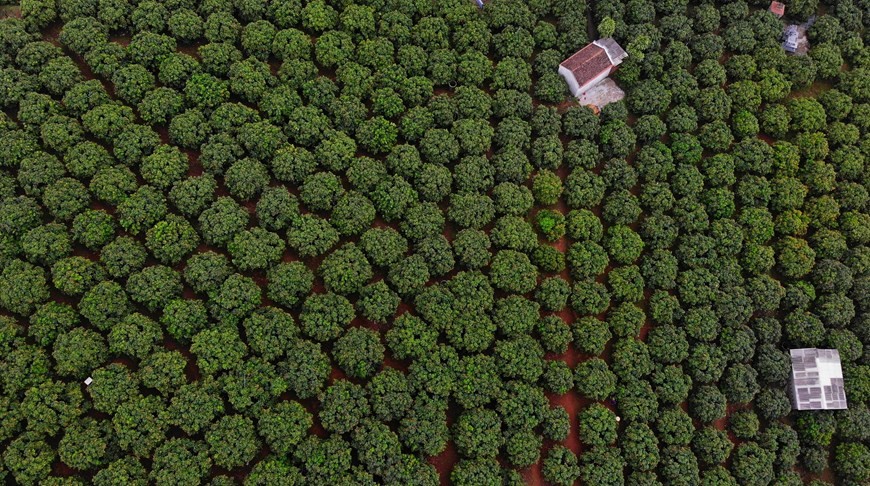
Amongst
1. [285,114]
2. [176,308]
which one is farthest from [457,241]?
[176,308]

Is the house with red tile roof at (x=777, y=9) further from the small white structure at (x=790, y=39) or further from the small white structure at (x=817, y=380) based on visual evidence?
the small white structure at (x=817, y=380)

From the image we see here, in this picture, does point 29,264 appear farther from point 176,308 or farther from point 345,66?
point 345,66

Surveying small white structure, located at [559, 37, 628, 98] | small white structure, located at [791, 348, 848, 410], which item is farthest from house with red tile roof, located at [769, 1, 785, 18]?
small white structure, located at [791, 348, 848, 410]

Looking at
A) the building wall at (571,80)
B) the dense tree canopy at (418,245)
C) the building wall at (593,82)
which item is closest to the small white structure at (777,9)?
the dense tree canopy at (418,245)

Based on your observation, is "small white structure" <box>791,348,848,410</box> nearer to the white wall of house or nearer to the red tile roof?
the white wall of house

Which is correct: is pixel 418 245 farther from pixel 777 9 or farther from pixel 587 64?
pixel 777 9

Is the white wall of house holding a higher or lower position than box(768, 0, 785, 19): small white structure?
lower

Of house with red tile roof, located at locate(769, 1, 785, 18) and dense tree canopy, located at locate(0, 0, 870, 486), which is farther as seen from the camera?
house with red tile roof, located at locate(769, 1, 785, 18)

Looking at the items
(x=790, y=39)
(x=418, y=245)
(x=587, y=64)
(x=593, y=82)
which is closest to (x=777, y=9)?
(x=790, y=39)
